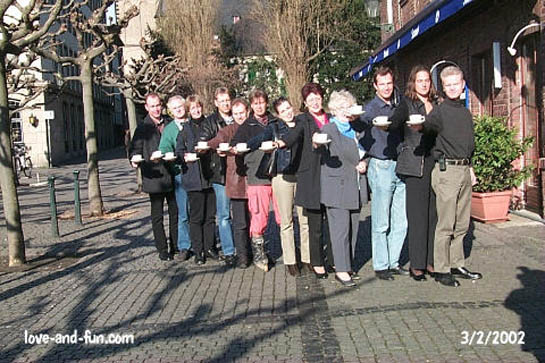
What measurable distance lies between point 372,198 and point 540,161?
11.9ft

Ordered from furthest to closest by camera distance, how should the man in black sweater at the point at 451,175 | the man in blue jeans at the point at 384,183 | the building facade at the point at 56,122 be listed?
1. the building facade at the point at 56,122
2. the man in blue jeans at the point at 384,183
3. the man in black sweater at the point at 451,175

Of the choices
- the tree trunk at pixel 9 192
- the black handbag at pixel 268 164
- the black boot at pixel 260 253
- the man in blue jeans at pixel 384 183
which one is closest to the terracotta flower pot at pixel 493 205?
the man in blue jeans at pixel 384 183

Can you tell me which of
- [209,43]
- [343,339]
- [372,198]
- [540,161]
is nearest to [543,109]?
[540,161]

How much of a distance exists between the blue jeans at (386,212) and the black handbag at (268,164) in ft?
3.28

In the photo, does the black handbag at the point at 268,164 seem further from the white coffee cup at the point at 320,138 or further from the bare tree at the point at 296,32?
the bare tree at the point at 296,32

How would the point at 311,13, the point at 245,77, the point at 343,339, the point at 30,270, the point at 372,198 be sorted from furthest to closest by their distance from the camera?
the point at 245,77
the point at 311,13
the point at 30,270
the point at 372,198
the point at 343,339

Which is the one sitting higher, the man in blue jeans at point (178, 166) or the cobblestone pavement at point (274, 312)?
the man in blue jeans at point (178, 166)

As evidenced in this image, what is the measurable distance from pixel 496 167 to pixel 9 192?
6.72 m

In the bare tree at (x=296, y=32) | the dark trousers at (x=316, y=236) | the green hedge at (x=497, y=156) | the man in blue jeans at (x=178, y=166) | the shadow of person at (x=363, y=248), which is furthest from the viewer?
the bare tree at (x=296, y=32)

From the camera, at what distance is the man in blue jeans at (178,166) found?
7691 millimetres

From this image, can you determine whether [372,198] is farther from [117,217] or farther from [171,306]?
[117,217]

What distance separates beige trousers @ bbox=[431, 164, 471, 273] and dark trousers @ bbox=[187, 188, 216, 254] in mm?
2851

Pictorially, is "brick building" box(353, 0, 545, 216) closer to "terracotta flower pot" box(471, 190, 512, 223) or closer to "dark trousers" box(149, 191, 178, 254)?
"terracotta flower pot" box(471, 190, 512, 223)

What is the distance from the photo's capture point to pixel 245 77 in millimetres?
47125
